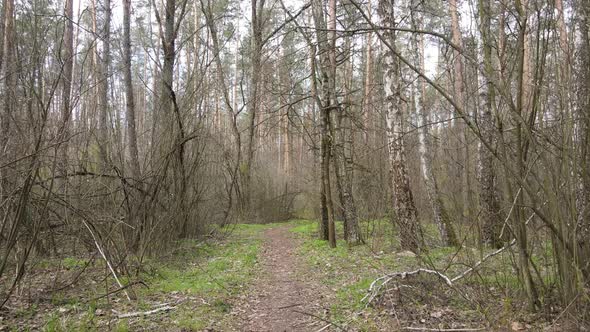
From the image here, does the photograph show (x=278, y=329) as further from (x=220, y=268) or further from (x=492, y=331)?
(x=220, y=268)

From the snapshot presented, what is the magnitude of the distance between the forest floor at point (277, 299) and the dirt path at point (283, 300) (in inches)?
0.6

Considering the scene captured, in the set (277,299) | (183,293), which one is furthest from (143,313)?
(277,299)

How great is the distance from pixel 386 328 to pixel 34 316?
3744 mm

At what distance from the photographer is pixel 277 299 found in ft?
19.1

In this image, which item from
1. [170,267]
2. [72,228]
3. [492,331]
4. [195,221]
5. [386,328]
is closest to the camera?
[492,331]

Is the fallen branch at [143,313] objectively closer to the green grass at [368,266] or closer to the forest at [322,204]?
the forest at [322,204]

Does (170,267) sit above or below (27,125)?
below

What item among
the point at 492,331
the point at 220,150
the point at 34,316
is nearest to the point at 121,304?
the point at 34,316

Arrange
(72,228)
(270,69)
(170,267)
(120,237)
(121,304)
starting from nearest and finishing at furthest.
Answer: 1. (121,304)
2. (72,228)
3. (120,237)
4. (170,267)
5. (270,69)

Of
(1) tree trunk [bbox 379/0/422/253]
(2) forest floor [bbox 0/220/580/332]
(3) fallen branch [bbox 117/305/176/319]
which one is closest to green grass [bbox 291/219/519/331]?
(2) forest floor [bbox 0/220/580/332]

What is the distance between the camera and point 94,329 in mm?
4242

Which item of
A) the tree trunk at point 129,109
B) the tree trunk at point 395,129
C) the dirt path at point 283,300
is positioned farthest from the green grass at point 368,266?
the tree trunk at point 129,109

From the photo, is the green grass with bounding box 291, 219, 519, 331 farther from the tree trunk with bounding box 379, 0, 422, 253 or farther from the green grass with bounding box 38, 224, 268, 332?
the green grass with bounding box 38, 224, 268, 332

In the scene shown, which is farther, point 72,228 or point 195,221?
point 195,221
